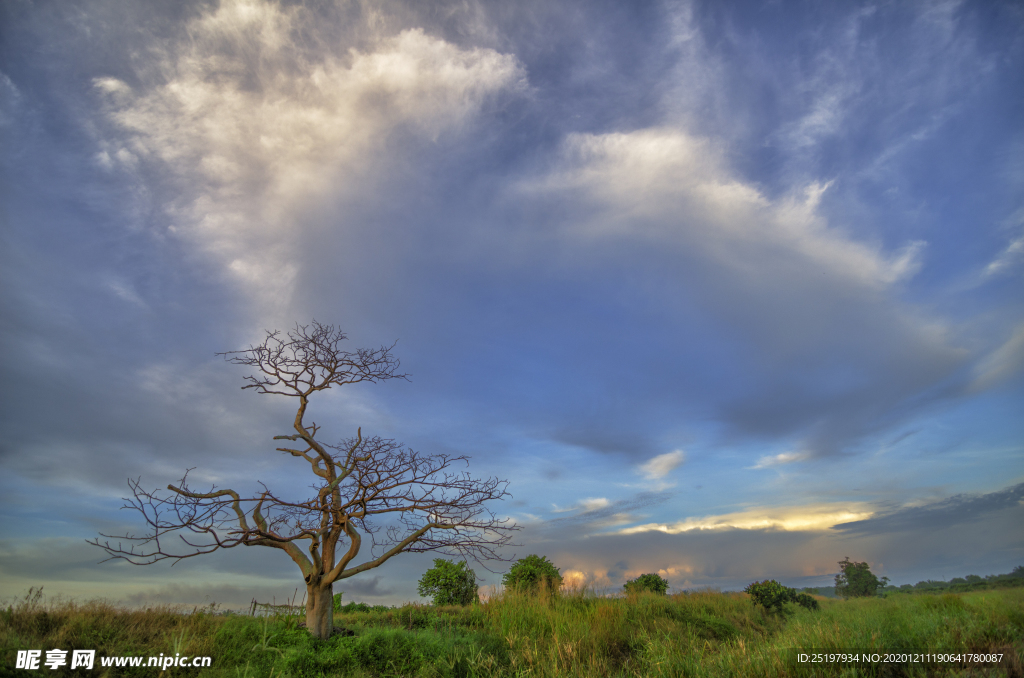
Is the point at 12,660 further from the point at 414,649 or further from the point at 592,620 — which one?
the point at 592,620

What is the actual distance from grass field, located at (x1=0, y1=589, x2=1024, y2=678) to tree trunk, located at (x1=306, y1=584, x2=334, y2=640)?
276 millimetres

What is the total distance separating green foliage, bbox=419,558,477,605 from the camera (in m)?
19.3

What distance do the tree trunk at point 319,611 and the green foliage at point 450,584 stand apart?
8.67 m

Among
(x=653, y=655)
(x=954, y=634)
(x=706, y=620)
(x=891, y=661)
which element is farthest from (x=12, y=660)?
(x=706, y=620)

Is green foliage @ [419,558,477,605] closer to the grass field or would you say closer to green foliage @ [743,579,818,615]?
the grass field

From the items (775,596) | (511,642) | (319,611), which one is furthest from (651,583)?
(319,611)

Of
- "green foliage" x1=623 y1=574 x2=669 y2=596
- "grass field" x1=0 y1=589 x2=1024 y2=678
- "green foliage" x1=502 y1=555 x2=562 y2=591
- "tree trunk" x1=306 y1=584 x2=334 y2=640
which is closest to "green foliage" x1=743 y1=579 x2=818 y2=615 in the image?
"green foliage" x1=623 y1=574 x2=669 y2=596

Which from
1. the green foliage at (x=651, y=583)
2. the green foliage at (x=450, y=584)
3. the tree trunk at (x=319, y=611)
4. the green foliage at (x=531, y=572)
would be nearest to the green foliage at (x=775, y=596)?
the green foliage at (x=651, y=583)

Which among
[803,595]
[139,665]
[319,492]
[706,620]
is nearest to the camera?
[139,665]

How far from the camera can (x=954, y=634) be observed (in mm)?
8539

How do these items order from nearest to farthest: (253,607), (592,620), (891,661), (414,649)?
1. (891,661)
2. (414,649)
3. (253,607)
4. (592,620)

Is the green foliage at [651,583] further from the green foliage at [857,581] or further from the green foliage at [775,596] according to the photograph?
the green foliage at [857,581]

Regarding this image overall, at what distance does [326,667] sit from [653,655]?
21.0ft

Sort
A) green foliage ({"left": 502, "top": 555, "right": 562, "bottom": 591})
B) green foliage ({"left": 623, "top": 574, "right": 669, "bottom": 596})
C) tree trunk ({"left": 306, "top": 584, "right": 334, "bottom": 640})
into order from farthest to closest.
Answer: green foliage ({"left": 623, "top": 574, "right": 669, "bottom": 596}), green foliage ({"left": 502, "top": 555, "right": 562, "bottom": 591}), tree trunk ({"left": 306, "top": 584, "right": 334, "bottom": 640})
